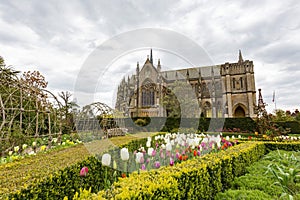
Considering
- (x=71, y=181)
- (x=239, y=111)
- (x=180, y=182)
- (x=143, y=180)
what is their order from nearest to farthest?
(x=143, y=180) → (x=180, y=182) → (x=71, y=181) → (x=239, y=111)

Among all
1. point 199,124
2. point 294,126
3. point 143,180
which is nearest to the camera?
point 143,180

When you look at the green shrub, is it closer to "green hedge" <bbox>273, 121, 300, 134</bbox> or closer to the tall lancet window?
"green hedge" <bbox>273, 121, 300, 134</bbox>

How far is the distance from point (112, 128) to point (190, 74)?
28.8 metres

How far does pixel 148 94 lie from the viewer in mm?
33156

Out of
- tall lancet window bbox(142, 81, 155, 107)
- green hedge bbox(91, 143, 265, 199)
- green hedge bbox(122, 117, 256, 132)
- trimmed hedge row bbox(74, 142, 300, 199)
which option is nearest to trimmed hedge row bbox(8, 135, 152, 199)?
trimmed hedge row bbox(74, 142, 300, 199)

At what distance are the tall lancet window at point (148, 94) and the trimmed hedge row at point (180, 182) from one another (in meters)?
28.8

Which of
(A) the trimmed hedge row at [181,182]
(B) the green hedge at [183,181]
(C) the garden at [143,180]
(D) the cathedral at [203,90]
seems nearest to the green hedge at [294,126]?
(D) the cathedral at [203,90]

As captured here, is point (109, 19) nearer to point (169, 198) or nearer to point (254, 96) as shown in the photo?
point (169, 198)

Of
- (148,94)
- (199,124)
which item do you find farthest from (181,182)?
(148,94)

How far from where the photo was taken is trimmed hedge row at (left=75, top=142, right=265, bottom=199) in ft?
5.44

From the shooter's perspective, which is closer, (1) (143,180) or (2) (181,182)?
(1) (143,180)

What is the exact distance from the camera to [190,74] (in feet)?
121

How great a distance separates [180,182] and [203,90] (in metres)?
33.0

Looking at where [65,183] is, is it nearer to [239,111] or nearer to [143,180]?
[143,180]
